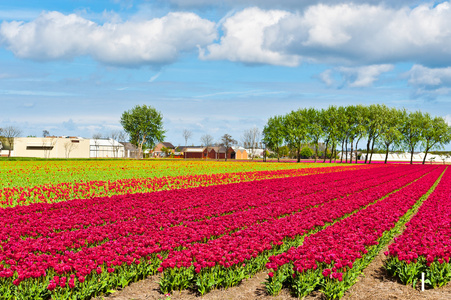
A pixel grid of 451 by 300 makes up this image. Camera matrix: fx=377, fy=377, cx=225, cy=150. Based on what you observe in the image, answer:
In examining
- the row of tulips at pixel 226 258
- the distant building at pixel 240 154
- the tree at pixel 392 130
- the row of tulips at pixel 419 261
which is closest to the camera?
the row of tulips at pixel 226 258

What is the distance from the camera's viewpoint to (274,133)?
103m

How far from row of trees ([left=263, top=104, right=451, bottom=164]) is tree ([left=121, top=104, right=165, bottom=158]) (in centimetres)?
3380

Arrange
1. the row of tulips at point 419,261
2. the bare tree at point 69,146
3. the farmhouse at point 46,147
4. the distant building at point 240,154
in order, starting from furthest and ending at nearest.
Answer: the distant building at point 240,154, the bare tree at point 69,146, the farmhouse at point 46,147, the row of tulips at point 419,261

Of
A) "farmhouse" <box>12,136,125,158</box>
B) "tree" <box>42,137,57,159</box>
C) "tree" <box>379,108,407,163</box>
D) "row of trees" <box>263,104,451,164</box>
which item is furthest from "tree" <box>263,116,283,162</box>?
"tree" <box>42,137,57,159</box>

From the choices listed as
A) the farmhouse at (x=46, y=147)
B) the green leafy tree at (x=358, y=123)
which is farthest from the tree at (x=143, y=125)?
the green leafy tree at (x=358, y=123)

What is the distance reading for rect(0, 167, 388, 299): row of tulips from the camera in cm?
671

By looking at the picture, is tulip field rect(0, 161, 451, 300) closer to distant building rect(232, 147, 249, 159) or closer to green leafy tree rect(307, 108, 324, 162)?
green leafy tree rect(307, 108, 324, 162)

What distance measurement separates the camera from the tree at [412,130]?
325 feet

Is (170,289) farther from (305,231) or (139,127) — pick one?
(139,127)

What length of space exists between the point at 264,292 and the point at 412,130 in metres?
104

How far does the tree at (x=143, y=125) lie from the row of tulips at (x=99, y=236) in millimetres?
97744

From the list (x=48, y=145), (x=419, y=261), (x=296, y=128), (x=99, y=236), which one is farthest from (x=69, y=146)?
(x=419, y=261)

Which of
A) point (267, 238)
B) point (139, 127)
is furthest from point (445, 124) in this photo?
point (267, 238)

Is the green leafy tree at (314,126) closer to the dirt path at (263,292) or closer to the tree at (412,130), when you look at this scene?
the tree at (412,130)
